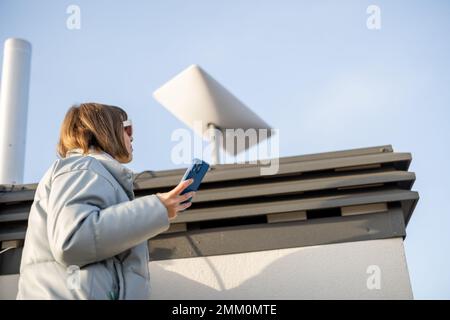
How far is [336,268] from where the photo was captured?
3025 millimetres

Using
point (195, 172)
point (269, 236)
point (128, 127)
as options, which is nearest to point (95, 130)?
point (128, 127)

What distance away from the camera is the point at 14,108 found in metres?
5.66

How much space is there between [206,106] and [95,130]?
20.0 ft

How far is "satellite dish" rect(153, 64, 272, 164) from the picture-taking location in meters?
7.90

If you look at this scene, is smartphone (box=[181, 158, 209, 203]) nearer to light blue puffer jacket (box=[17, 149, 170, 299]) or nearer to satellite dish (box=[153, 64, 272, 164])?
light blue puffer jacket (box=[17, 149, 170, 299])

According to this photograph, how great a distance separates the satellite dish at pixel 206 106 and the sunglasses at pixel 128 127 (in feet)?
18.1

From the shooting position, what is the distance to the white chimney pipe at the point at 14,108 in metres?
5.18

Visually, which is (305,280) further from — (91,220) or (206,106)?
(206,106)

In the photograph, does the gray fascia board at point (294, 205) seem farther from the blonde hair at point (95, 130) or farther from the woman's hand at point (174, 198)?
the woman's hand at point (174, 198)

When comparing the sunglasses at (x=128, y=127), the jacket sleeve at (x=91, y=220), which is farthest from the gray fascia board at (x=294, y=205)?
the jacket sleeve at (x=91, y=220)

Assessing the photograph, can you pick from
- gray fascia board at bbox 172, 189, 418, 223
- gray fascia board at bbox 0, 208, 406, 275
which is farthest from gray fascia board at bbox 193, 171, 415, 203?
gray fascia board at bbox 0, 208, 406, 275

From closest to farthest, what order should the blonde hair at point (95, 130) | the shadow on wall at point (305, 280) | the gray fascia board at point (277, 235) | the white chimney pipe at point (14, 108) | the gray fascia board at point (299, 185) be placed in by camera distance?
1. the blonde hair at point (95, 130)
2. the shadow on wall at point (305, 280)
3. the gray fascia board at point (277, 235)
4. the gray fascia board at point (299, 185)
5. the white chimney pipe at point (14, 108)
